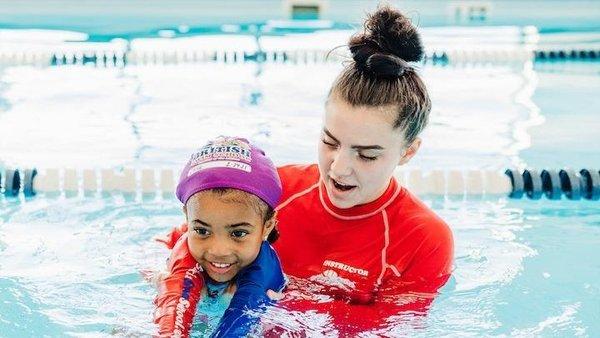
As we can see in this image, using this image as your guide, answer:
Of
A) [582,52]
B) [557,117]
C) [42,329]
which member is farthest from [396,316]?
[582,52]

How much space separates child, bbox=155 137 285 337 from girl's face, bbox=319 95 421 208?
7.6 inches

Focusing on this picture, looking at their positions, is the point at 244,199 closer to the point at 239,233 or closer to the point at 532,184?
the point at 239,233

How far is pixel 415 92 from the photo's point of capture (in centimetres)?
288

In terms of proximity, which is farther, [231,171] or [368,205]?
[368,205]

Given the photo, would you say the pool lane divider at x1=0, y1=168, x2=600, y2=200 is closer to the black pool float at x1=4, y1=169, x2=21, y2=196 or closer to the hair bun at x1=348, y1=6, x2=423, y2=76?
the black pool float at x1=4, y1=169, x2=21, y2=196

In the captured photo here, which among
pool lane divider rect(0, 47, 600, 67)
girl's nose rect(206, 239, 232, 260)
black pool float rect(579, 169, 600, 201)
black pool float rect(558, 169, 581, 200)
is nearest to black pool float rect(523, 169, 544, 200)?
black pool float rect(558, 169, 581, 200)

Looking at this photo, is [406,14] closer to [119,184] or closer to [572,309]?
[572,309]

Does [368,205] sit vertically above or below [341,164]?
below

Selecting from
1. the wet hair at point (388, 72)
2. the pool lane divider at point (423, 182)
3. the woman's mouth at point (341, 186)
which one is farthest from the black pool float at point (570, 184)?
the woman's mouth at point (341, 186)

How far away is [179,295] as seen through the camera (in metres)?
2.67

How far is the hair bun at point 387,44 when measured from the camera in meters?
2.82

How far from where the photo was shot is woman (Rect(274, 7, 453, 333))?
9.25 ft

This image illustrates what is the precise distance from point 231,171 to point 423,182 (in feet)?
8.28

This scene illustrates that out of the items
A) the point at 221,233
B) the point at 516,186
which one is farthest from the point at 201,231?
the point at 516,186
